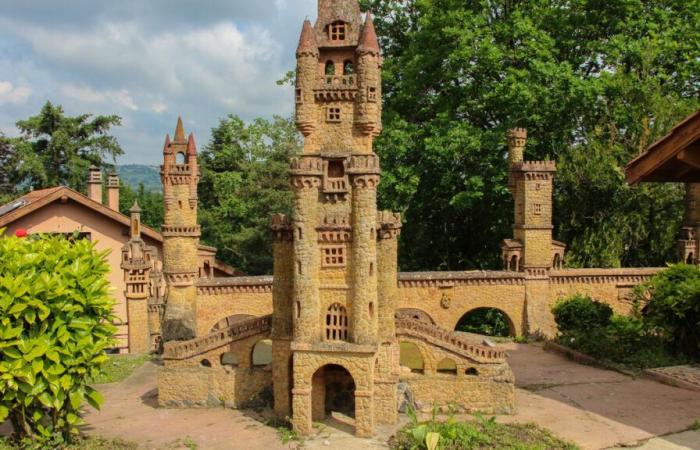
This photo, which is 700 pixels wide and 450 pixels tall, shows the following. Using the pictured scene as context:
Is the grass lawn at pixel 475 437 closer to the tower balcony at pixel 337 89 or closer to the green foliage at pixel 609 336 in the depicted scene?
the green foliage at pixel 609 336

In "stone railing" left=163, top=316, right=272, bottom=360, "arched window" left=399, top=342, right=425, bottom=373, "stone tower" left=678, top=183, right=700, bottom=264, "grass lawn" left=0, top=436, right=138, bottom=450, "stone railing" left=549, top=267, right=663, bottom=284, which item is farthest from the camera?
"stone tower" left=678, top=183, right=700, bottom=264

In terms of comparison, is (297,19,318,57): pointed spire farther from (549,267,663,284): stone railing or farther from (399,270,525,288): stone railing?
(549,267,663,284): stone railing

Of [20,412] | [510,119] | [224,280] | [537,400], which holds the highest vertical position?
[510,119]

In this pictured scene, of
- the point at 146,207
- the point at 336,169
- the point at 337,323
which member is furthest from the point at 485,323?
the point at 146,207

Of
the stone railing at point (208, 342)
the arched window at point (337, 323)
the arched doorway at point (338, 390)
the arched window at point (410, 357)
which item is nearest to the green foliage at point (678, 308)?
the arched window at point (410, 357)

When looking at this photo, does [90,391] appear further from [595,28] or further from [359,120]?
[595,28]

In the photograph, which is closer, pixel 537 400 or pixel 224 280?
pixel 537 400

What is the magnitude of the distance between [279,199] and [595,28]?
76.1 feet

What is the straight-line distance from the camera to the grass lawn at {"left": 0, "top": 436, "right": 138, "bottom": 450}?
15.2 metres

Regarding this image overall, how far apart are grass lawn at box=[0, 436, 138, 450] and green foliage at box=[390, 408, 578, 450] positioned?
7.09m

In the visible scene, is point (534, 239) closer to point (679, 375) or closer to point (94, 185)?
point (679, 375)

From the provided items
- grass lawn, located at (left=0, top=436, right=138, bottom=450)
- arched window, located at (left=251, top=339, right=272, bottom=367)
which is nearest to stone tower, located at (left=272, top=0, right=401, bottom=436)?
grass lawn, located at (left=0, top=436, right=138, bottom=450)

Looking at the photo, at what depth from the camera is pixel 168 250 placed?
2753cm

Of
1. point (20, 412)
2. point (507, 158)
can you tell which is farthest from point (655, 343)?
point (20, 412)
